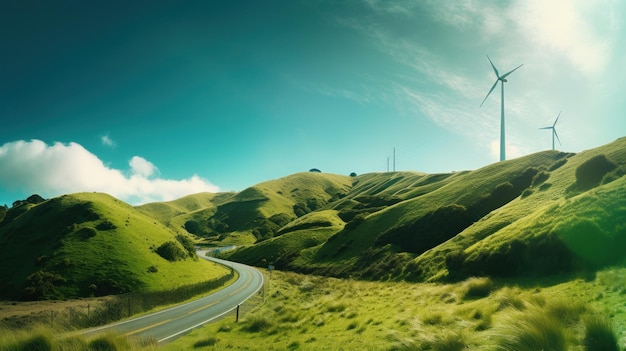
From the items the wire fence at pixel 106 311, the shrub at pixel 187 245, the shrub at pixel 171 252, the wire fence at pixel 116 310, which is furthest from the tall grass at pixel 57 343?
the shrub at pixel 187 245

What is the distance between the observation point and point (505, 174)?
104938 mm

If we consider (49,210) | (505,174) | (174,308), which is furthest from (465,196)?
(49,210)

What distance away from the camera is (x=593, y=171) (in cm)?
6175

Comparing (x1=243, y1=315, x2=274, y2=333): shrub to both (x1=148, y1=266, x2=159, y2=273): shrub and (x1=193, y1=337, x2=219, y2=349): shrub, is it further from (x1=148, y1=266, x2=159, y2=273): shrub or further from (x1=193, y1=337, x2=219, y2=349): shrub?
(x1=148, y1=266, x2=159, y2=273): shrub

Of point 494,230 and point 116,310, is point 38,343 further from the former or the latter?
point 494,230

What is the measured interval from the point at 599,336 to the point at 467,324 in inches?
251

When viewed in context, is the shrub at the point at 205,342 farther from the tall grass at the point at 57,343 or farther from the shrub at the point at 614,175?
the shrub at the point at 614,175

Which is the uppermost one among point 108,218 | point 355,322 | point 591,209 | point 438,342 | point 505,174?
point 505,174

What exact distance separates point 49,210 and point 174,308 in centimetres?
8004

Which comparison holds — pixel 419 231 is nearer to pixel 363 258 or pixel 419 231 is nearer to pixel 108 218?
pixel 363 258

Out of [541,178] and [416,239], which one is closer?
[416,239]

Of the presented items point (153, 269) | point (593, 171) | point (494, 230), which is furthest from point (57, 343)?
point (593, 171)

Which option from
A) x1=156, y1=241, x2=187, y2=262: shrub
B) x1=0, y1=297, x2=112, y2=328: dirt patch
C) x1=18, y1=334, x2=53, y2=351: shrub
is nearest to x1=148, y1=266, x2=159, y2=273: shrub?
x1=156, y1=241, x2=187, y2=262: shrub

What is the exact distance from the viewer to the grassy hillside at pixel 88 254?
7169cm
